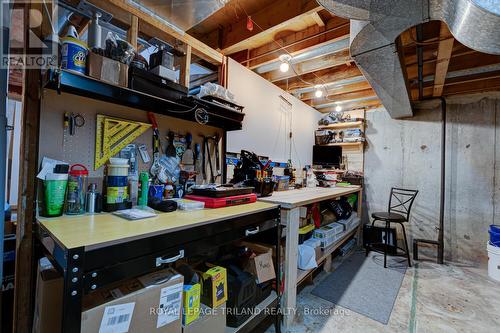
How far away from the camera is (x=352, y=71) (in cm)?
281

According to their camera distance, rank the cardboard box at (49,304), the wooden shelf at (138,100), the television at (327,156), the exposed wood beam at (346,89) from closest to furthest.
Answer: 1. the cardboard box at (49,304)
2. the wooden shelf at (138,100)
3. the exposed wood beam at (346,89)
4. the television at (327,156)

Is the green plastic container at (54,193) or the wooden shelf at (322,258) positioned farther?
the wooden shelf at (322,258)

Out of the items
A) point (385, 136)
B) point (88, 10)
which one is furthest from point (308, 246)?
point (385, 136)

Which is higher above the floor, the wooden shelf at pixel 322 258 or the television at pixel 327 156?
the television at pixel 327 156

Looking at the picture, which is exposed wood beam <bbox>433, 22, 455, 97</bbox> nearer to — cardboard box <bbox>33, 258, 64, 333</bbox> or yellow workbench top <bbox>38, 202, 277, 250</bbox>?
yellow workbench top <bbox>38, 202, 277, 250</bbox>

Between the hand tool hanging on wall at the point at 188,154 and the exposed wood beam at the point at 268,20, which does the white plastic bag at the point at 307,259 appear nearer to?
the hand tool hanging on wall at the point at 188,154

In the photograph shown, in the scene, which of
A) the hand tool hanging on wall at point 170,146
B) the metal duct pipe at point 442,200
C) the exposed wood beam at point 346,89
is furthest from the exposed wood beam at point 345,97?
the hand tool hanging on wall at point 170,146

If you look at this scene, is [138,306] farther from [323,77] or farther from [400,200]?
[400,200]

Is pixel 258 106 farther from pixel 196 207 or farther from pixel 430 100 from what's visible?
pixel 430 100

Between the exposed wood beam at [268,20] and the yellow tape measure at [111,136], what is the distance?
1260mm

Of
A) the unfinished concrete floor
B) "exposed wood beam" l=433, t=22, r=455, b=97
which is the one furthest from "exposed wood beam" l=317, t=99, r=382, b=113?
the unfinished concrete floor

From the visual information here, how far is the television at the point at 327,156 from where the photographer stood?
13.2 feet

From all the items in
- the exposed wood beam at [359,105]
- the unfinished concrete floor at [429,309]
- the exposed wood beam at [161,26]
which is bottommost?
the unfinished concrete floor at [429,309]

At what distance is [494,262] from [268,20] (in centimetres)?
359
